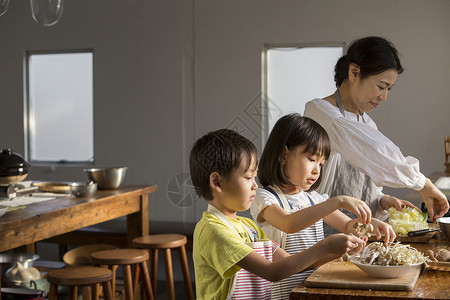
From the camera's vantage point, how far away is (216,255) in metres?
1.48

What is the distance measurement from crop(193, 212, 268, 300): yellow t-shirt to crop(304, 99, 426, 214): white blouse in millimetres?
609

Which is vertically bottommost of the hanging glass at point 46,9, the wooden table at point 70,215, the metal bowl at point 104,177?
the wooden table at point 70,215

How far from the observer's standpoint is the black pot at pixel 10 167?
341 centimetres

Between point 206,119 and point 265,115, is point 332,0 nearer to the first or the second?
point 265,115

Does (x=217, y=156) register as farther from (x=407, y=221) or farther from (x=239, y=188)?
(x=407, y=221)

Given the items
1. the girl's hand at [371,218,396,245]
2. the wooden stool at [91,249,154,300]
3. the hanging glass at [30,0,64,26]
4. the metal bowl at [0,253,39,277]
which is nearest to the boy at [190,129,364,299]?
the girl's hand at [371,218,396,245]

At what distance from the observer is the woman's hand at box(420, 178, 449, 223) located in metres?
2.01

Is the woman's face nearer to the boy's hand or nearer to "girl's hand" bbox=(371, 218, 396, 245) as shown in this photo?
"girl's hand" bbox=(371, 218, 396, 245)

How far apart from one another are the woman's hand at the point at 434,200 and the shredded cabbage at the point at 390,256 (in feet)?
2.01

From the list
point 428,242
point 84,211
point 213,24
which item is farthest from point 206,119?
point 428,242

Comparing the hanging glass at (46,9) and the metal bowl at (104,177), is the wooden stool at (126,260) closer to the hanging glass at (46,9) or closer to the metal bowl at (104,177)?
the metal bowl at (104,177)

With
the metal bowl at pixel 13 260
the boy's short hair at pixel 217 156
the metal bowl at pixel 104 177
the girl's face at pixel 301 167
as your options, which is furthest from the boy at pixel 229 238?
the metal bowl at pixel 13 260

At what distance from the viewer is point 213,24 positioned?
538cm

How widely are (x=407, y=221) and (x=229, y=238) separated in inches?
29.1
